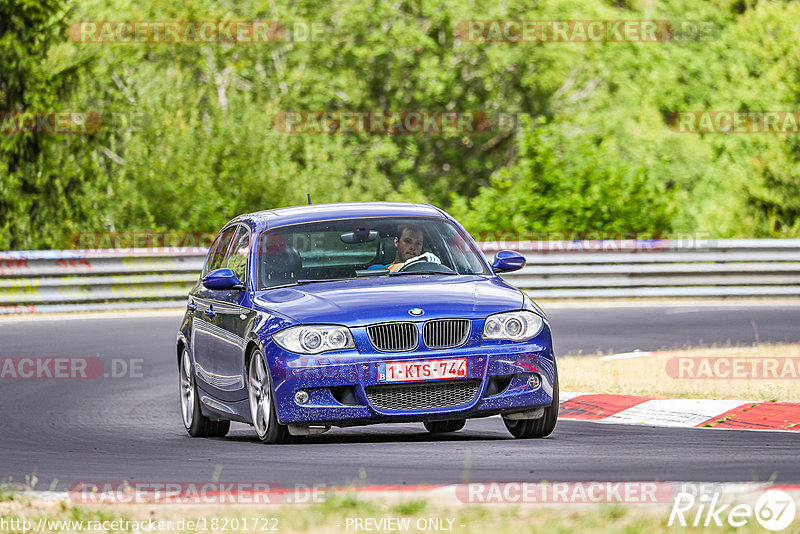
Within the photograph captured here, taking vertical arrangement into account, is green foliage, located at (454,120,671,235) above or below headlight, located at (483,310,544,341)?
below

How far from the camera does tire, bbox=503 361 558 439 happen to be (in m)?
8.91

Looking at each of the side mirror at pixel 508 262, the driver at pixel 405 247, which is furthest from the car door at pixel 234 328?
the side mirror at pixel 508 262

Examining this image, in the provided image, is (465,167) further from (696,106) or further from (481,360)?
(481,360)

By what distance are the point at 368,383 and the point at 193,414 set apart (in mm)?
2563

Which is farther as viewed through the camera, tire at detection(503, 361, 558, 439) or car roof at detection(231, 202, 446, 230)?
car roof at detection(231, 202, 446, 230)

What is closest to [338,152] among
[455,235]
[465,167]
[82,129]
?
[465,167]

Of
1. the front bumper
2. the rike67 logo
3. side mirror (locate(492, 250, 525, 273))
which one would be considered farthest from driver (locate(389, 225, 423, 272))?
the rike67 logo

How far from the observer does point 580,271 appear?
910 inches

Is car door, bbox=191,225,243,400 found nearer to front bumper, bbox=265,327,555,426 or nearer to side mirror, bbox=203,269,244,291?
side mirror, bbox=203,269,244,291

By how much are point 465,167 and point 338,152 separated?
5647 mm

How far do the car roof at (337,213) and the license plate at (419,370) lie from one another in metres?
1.79

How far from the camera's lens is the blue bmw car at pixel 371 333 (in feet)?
27.5

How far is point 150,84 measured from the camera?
105 feet

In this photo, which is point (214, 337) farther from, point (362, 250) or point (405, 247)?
point (405, 247)
